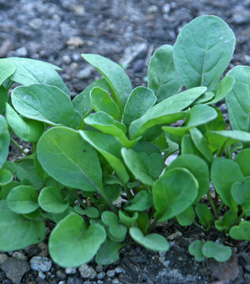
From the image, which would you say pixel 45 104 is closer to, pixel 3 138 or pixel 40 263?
pixel 3 138

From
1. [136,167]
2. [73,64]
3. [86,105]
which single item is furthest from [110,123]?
[73,64]

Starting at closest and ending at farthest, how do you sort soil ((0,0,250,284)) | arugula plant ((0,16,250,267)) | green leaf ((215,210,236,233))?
1. arugula plant ((0,16,250,267))
2. green leaf ((215,210,236,233))
3. soil ((0,0,250,284))

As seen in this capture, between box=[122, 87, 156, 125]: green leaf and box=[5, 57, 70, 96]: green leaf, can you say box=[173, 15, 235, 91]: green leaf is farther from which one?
box=[5, 57, 70, 96]: green leaf

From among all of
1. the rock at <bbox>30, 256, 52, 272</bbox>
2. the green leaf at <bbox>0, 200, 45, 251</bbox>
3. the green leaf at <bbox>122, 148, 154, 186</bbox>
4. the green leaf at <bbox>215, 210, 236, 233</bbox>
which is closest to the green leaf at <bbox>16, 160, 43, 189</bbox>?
the green leaf at <bbox>0, 200, 45, 251</bbox>

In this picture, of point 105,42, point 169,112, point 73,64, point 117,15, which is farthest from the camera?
point 117,15

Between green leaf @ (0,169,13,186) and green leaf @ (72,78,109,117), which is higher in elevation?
green leaf @ (72,78,109,117)

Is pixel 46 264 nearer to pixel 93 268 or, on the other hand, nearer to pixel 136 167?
pixel 93 268

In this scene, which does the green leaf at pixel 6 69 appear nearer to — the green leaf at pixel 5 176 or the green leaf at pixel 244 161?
the green leaf at pixel 5 176
